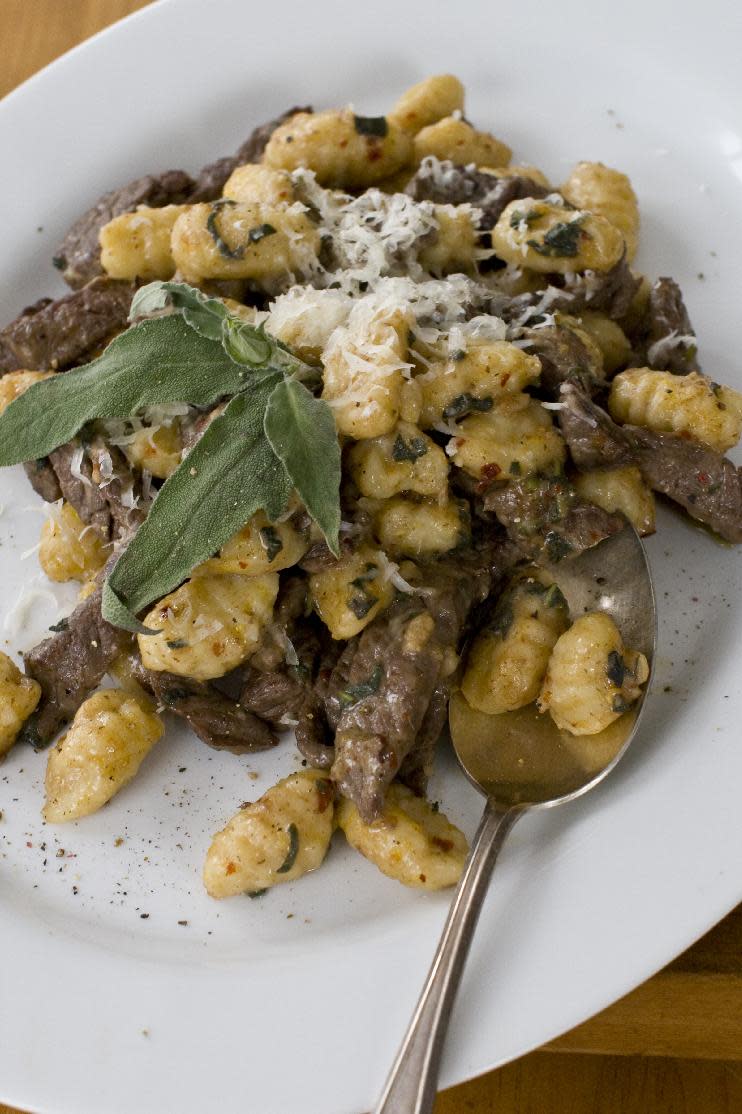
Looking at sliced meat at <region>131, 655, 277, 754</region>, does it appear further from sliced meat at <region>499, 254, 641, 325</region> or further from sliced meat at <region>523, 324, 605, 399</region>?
sliced meat at <region>499, 254, 641, 325</region>

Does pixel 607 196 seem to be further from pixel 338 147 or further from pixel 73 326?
pixel 73 326

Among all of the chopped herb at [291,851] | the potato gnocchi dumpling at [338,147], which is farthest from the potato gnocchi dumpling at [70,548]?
the potato gnocchi dumpling at [338,147]

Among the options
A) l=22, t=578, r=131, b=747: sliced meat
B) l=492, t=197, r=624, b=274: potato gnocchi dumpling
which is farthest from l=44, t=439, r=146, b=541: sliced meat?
l=492, t=197, r=624, b=274: potato gnocchi dumpling

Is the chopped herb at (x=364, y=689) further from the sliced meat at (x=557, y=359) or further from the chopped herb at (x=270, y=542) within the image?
the sliced meat at (x=557, y=359)

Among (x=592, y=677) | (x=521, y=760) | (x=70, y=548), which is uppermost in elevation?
(x=70, y=548)

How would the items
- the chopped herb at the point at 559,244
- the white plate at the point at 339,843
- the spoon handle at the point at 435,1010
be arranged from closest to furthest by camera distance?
the spoon handle at the point at 435,1010, the white plate at the point at 339,843, the chopped herb at the point at 559,244

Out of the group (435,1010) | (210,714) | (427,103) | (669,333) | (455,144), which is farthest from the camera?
(427,103)

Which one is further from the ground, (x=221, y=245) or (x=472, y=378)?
(x=221, y=245)

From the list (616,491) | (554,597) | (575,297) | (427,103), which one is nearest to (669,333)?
(575,297)
